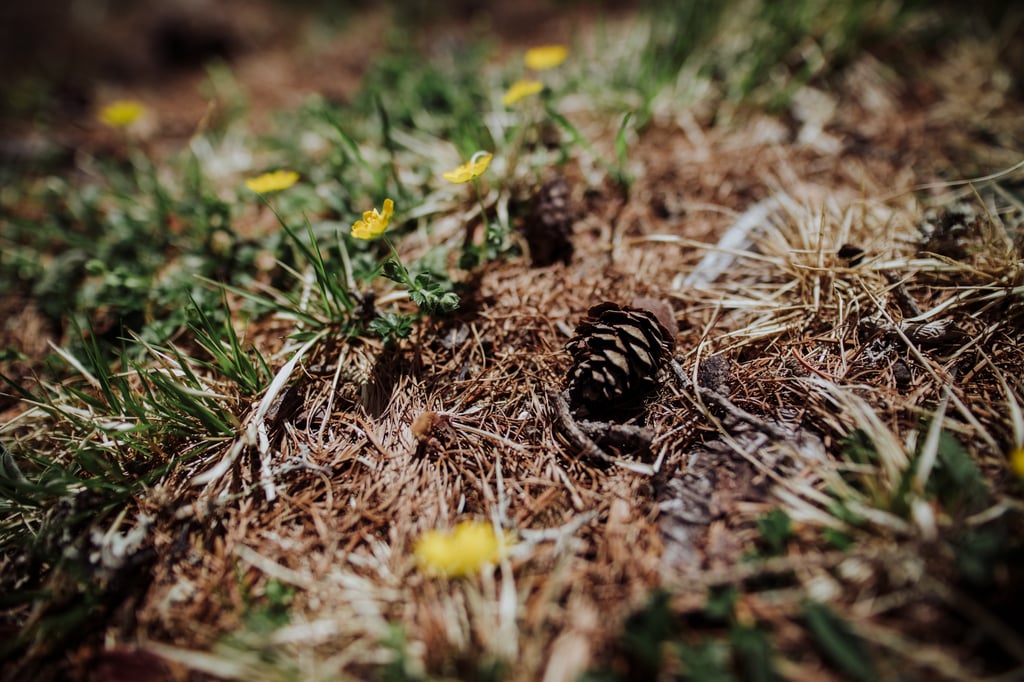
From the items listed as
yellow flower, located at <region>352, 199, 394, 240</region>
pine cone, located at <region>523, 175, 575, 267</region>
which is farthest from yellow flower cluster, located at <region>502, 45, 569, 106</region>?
yellow flower, located at <region>352, 199, 394, 240</region>

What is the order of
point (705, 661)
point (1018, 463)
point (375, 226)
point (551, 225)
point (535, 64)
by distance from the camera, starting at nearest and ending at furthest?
1. point (705, 661)
2. point (1018, 463)
3. point (375, 226)
4. point (551, 225)
5. point (535, 64)

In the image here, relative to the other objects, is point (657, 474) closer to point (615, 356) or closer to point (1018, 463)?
point (615, 356)

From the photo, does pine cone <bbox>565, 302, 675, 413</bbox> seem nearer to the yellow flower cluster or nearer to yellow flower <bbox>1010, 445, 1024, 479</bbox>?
yellow flower <bbox>1010, 445, 1024, 479</bbox>

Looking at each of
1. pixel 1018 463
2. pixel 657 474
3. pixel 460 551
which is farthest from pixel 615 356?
pixel 1018 463

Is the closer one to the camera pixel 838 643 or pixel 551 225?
pixel 838 643

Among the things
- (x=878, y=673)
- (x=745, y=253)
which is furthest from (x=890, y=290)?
(x=878, y=673)

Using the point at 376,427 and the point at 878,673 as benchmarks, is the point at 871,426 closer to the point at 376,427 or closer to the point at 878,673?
the point at 878,673
